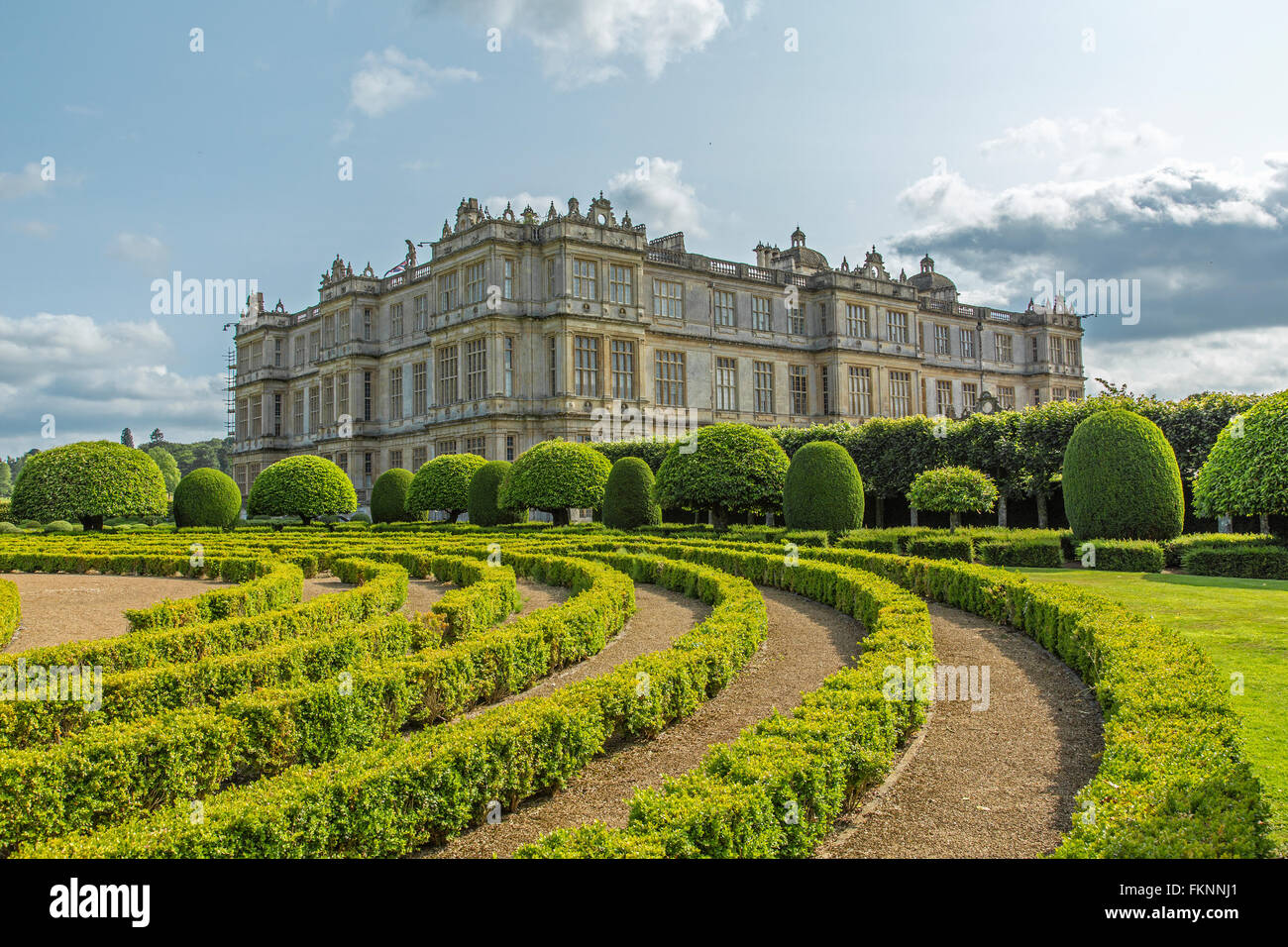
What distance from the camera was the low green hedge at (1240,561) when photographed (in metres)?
16.1

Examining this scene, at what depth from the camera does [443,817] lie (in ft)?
17.9

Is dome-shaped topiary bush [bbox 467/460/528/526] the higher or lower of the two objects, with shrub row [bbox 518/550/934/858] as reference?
higher

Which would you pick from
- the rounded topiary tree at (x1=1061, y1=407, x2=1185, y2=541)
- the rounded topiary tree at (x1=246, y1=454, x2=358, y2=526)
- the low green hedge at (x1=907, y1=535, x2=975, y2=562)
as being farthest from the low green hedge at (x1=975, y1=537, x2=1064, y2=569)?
the rounded topiary tree at (x1=246, y1=454, x2=358, y2=526)

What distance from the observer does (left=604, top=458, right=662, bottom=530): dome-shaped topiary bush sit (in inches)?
1182

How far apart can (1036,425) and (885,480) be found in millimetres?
5402

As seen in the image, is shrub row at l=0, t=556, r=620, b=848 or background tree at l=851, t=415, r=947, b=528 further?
background tree at l=851, t=415, r=947, b=528

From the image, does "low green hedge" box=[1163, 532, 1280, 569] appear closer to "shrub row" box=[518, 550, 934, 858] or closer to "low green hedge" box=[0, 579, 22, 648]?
"shrub row" box=[518, 550, 934, 858]

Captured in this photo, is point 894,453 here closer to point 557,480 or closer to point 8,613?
point 557,480

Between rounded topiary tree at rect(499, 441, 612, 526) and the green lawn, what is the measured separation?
16.6 metres

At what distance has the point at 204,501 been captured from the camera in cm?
3688

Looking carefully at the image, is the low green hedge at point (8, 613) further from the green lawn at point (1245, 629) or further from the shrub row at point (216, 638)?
the green lawn at point (1245, 629)

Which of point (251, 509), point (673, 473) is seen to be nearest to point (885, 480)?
point (673, 473)

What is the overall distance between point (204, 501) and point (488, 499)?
38.9ft
